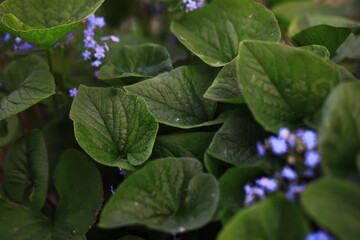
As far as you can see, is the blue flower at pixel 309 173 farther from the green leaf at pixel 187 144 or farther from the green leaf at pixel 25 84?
the green leaf at pixel 25 84

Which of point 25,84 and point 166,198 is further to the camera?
point 25,84

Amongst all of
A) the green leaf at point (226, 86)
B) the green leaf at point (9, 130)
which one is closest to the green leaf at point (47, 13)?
the green leaf at point (9, 130)

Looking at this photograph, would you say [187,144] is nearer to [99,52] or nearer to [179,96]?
[179,96]

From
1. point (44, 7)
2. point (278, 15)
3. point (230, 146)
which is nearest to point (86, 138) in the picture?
point (230, 146)

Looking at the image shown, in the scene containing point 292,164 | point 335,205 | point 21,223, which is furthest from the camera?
point 21,223

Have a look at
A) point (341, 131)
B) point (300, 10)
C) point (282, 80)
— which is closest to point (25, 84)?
point (282, 80)

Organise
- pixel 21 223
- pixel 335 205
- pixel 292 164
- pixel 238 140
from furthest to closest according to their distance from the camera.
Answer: pixel 21 223 < pixel 238 140 < pixel 292 164 < pixel 335 205

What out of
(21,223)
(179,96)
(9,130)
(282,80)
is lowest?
(21,223)
